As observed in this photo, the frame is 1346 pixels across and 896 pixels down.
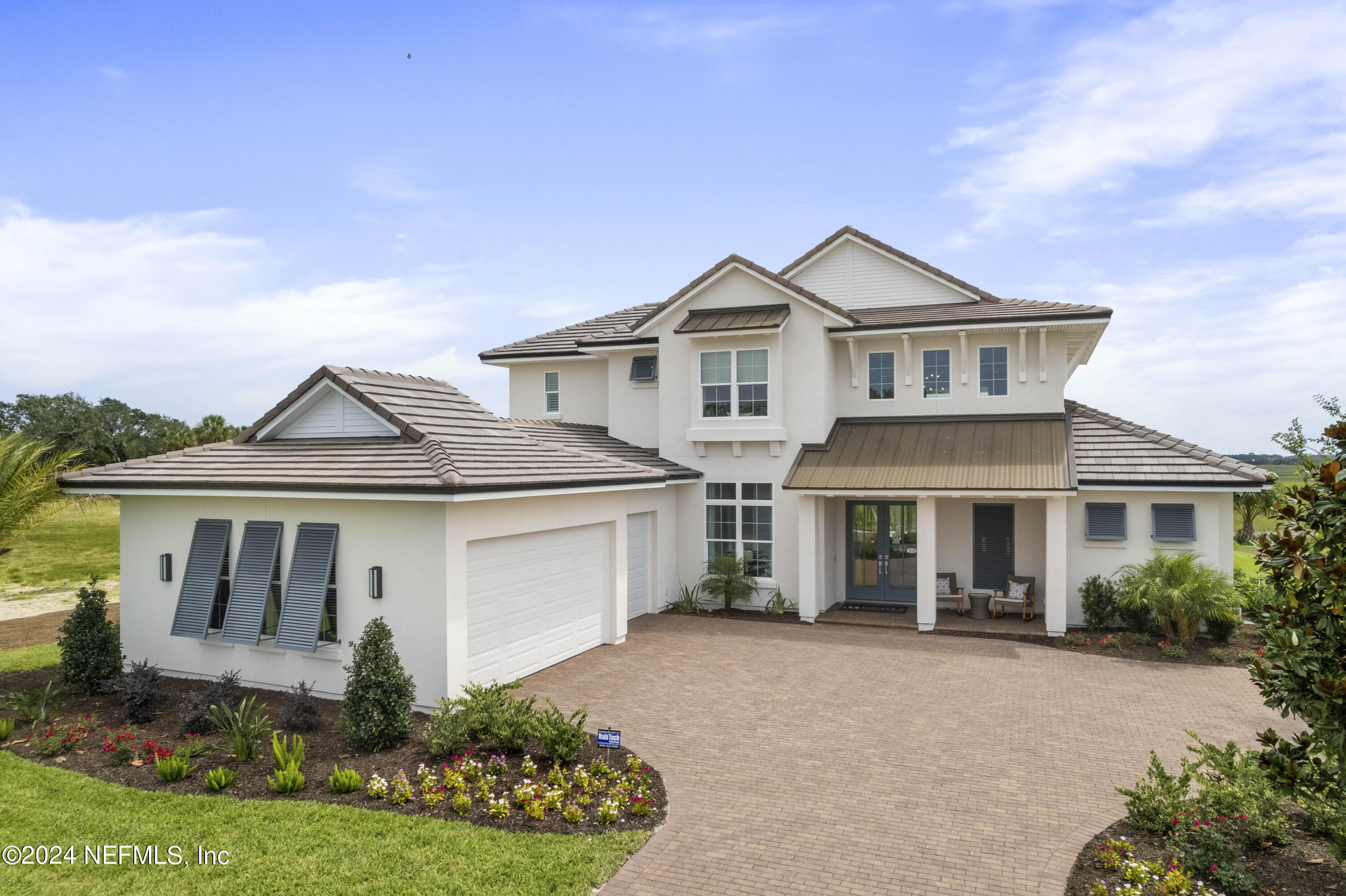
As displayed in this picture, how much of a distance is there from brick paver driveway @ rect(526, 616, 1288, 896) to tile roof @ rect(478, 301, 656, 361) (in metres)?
9.17

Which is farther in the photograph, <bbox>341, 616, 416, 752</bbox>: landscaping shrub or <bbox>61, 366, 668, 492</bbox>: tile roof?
<bbox>61, 366, 668, 492</bbox>: tile roof

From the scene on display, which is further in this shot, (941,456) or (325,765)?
(941,456)

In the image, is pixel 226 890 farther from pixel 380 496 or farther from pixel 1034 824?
pixel 1034 824

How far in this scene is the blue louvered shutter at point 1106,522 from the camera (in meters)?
16.2

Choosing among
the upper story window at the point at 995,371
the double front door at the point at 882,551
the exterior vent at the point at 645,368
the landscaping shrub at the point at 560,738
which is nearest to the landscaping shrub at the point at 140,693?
the landscaping shrub at the point at 560,738

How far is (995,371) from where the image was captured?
1836 centimetres

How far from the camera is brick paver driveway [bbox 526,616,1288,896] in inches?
268

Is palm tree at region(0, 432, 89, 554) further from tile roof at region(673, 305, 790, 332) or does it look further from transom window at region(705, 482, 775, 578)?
transom window at region(705, 482, 775, 578)

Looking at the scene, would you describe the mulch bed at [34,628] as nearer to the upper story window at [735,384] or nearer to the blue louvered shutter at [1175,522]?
the upper story window at [735,384]

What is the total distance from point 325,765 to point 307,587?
314 centimetres

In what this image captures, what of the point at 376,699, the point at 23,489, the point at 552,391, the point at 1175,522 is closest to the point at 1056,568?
the point at 1175,522

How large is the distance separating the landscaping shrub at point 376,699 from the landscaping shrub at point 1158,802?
7.59 m

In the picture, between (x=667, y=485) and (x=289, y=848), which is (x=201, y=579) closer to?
(x=289, y=848)

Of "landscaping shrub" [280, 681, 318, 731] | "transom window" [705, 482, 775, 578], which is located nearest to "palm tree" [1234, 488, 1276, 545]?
"transom window" [705, 482, 775, 578]
